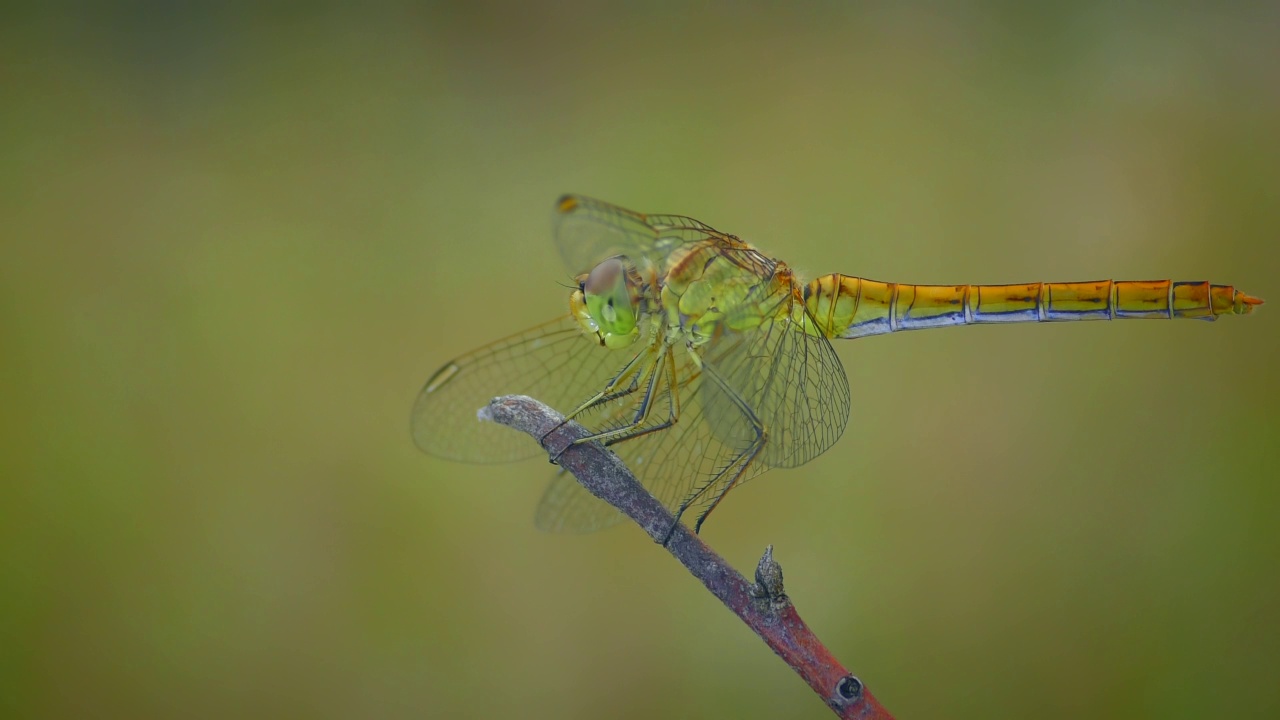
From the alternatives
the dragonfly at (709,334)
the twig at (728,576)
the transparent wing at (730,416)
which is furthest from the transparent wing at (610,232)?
the twig at (728,576)

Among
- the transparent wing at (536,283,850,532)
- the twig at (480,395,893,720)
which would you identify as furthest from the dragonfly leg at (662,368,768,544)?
the twig at (480,395,893,720)

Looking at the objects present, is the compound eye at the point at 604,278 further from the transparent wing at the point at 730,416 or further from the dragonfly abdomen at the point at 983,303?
the dragonfly abdomen at the point at 983,303

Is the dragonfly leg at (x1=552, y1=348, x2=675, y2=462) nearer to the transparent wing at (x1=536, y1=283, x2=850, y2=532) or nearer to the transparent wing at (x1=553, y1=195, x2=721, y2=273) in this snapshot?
the transparent wing at (x1=536, y1=283, x2=850, y2=532)

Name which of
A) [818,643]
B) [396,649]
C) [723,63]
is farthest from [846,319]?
[396,649]

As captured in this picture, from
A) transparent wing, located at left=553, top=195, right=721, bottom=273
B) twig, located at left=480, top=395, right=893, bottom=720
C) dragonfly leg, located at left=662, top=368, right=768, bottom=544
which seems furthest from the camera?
transparent wing, located at left=553, top=195, right=721, bottom=273

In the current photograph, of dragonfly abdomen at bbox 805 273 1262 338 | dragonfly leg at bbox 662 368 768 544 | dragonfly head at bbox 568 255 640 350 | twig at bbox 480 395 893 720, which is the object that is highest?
dragonfly abdomen at bbox 805 273 1262 338

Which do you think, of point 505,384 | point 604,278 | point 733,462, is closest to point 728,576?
point 733,462

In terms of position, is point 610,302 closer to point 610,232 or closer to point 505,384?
point 610,232
